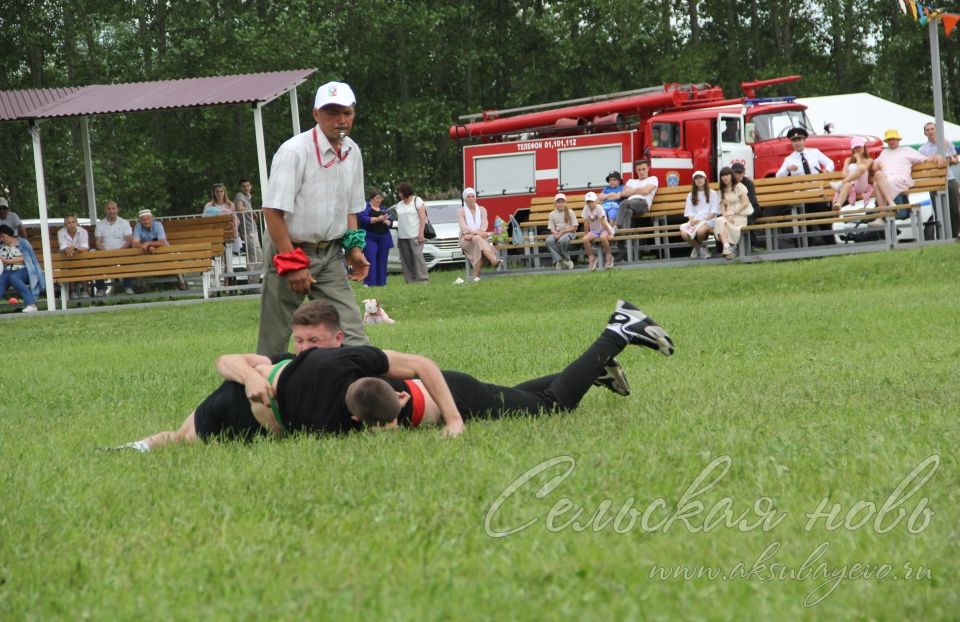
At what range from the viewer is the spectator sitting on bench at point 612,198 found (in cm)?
2431

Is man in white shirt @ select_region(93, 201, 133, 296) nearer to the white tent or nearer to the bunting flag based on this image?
the bunting flag

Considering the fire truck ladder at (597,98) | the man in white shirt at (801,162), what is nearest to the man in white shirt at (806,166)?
the man in white shirt at (801,162)

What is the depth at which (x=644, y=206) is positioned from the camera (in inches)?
923

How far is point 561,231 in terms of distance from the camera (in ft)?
77.7

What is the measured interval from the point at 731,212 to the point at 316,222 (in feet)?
45.5

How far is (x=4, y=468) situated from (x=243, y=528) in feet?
7.73

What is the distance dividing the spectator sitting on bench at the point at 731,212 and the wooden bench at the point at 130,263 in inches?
323

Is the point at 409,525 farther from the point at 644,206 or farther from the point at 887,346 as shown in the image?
the point at 644,206

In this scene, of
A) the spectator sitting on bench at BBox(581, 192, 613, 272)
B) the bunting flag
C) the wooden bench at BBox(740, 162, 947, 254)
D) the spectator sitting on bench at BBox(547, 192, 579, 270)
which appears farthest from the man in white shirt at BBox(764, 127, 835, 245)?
the spectator sitting on bench at BBox(547, 192, 579, 270)

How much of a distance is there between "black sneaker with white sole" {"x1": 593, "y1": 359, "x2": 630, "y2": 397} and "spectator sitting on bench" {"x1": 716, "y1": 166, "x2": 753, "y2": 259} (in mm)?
13661

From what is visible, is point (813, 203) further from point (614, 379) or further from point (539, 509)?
point (539, 509)

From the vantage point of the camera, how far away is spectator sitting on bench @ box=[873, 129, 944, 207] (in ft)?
68.3

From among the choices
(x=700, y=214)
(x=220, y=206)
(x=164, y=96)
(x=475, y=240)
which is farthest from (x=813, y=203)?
(x=164, y=96)

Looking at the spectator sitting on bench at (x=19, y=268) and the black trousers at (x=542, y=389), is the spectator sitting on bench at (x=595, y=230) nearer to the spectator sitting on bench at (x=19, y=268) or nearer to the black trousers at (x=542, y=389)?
the spectator sitting on bench at (x=19, y=268)
